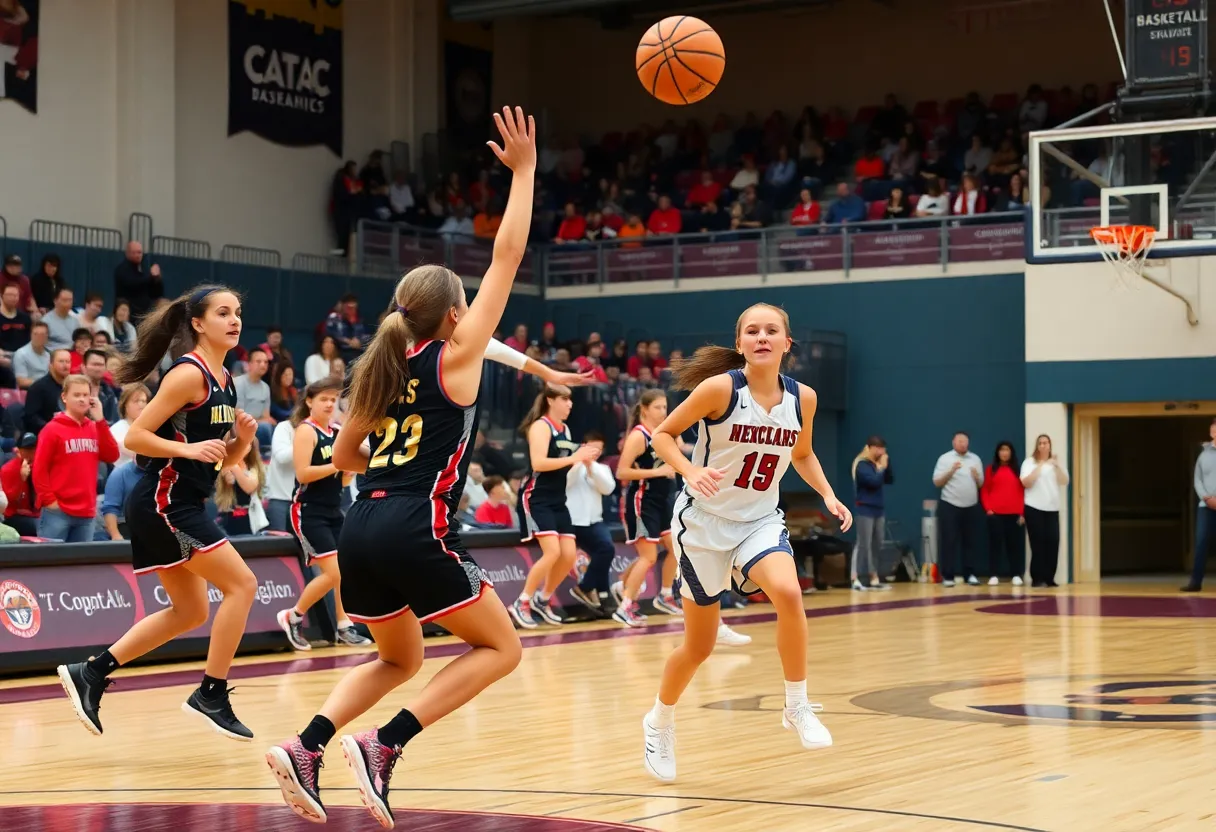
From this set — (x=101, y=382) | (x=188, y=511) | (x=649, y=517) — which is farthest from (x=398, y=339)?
(x=101, y=382)

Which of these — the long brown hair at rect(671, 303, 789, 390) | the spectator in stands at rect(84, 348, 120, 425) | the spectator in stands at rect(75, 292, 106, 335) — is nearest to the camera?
the long brown hair at rect(671, 303, 789, 390)

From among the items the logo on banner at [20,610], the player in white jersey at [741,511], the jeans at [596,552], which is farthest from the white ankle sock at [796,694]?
the jeans at [596,552]

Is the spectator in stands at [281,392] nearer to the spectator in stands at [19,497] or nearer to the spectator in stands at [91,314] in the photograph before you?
the spectator in stands at [91,314]

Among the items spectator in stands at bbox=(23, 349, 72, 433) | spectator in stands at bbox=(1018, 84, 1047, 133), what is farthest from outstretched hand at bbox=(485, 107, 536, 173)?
spectator in stands at bbox=(1018, 84, 1047, 133)

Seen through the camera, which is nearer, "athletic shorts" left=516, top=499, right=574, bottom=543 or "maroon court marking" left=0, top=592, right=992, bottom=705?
"maroon court marking" left=0, top=592, right=992, bottom=705

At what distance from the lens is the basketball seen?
1017 cm

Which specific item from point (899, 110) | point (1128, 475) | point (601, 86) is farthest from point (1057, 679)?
point (601, 86)

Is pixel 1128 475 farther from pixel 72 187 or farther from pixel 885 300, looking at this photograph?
pixel 72 187

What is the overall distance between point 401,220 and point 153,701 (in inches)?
687

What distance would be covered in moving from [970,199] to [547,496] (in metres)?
Answer: 12.6

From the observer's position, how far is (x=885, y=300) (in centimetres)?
2427

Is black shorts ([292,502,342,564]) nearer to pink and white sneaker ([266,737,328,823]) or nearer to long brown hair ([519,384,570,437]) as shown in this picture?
long brown hair ([519,384,570,437])

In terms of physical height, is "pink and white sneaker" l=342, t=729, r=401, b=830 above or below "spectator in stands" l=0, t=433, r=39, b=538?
below

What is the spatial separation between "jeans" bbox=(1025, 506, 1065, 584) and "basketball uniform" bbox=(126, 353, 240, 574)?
1548 cm
